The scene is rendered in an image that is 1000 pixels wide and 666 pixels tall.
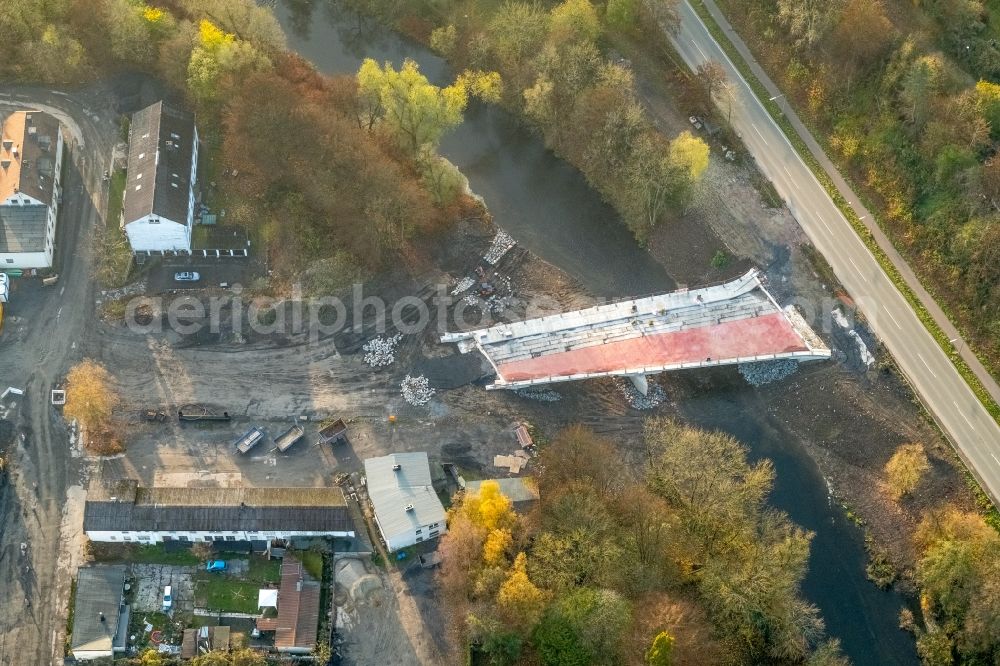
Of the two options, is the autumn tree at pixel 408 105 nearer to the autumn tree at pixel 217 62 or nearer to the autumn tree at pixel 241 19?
the autumn tree at pixel 217 62

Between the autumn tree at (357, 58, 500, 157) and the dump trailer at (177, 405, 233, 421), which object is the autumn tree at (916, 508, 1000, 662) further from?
the dump trailer at (177, 405, 233, 421)

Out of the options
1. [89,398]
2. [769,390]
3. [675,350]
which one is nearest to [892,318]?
[769,390]

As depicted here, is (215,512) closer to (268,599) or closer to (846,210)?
(268,599)

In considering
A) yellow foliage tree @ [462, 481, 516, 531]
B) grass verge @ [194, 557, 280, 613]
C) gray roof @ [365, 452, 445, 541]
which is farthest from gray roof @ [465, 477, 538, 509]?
grass verge @ [194, 557, 280, 613]

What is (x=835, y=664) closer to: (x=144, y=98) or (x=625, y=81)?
(x=625, y=81)

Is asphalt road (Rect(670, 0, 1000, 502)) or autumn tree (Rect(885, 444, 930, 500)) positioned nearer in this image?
autumn tree (Rect(885, 444, 930, 500))
